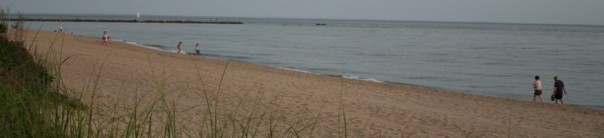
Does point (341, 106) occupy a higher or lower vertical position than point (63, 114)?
lower

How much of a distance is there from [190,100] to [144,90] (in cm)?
174

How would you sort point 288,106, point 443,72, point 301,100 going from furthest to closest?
point 443,72, point 301,100, point 288,106

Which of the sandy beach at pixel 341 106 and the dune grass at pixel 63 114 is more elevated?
the dune grass at pixel 63 114

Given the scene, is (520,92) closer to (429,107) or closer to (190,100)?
(429,107)

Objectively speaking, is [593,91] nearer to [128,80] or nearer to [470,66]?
[470,66]

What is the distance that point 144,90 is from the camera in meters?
16.1

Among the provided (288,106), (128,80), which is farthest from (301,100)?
(128,80)

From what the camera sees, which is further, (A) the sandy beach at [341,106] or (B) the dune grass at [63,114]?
(A) the sandy beach at [341,106]

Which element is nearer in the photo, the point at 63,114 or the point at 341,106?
the point at 63,114

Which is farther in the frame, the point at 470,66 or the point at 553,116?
the point at 470,66

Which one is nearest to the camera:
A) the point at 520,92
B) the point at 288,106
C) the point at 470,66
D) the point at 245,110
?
the point at 245,110

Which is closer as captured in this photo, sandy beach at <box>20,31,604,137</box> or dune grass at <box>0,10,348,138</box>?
dune grass at <box>0,10,348,138</box>

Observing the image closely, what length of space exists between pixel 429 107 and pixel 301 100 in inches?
147

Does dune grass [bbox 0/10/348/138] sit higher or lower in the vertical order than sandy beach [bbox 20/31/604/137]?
higher
